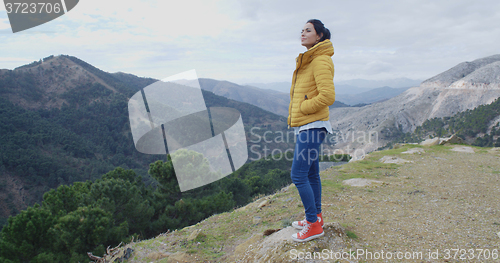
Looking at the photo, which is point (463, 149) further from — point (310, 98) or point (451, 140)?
point (310, 98)

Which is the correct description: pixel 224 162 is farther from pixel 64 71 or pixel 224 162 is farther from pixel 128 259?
pixel 64 71

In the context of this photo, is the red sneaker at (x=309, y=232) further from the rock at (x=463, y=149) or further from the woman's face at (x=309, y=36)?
the rock at (x=463, y=149)

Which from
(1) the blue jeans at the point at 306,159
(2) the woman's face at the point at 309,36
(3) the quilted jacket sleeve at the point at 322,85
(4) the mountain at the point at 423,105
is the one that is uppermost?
(2) the woman's face at the point at 309,36

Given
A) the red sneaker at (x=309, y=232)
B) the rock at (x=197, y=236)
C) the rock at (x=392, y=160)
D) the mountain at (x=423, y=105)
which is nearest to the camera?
the red sneaker at (x=309, y=232)

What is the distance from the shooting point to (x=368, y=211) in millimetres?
4648

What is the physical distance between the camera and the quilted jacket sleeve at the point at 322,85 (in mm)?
2396

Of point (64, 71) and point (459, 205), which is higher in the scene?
point (64, 71)

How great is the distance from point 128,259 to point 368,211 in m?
4.02

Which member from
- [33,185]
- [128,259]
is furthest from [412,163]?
[33,185]

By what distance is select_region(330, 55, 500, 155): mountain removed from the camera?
6319cm

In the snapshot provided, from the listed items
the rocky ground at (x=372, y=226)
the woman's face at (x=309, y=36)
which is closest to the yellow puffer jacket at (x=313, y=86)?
the woman's face at (x=309, y=36)

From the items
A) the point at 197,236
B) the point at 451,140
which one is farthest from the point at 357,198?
the point at 451,140

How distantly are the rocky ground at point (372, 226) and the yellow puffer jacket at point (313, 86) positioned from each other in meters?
1.45

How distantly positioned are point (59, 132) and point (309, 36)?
63673 mm
